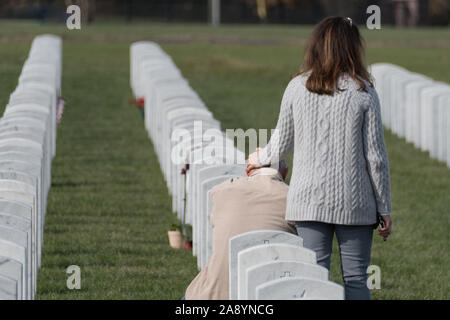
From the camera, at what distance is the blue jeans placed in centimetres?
501

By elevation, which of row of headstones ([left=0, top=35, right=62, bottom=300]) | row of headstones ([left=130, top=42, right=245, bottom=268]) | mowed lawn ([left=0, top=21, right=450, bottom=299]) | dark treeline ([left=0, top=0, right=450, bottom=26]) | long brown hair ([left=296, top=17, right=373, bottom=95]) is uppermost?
long brown hair ([left=296, top=17, right=373, bottom=95])

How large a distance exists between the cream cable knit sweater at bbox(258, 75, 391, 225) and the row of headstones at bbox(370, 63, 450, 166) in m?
8.60

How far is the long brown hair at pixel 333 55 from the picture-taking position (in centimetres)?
488

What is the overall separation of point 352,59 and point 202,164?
115 inches

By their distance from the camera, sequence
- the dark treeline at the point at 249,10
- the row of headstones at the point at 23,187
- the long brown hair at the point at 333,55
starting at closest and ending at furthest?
the long brown hair at the point at 333,55 < the row of headstones at the point at 23,187 < the dark treeline at the point at 249,10

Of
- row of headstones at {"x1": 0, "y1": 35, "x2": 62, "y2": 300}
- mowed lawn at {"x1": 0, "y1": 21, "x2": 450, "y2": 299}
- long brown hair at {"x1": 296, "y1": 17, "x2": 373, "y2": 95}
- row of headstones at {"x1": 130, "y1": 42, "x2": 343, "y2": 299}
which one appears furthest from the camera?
mowed lawn at {"x1": 0, "y1": 21, "x2": 450, "y2": 299}

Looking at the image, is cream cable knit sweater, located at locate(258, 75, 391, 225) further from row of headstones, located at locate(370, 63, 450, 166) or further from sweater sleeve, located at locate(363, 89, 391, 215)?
row of headstones, located at locate(370, 63, 450, 166)

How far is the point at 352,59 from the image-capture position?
489cm

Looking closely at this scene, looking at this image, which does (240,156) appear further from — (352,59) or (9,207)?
→ (352,59)

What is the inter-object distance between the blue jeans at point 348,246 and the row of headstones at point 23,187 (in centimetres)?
144

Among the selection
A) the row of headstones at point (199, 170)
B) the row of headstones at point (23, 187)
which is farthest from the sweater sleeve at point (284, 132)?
the row of headstones at point (23, 187)

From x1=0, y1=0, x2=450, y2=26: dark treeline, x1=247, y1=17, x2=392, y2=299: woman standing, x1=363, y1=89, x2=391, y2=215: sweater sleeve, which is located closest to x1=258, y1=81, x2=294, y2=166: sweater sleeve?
x1=247, y1=17, x2=392, y2=299: woman standing

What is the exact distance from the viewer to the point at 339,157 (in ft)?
16.2

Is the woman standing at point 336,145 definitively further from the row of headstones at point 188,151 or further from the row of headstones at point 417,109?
the row of headstones at point 417,109
